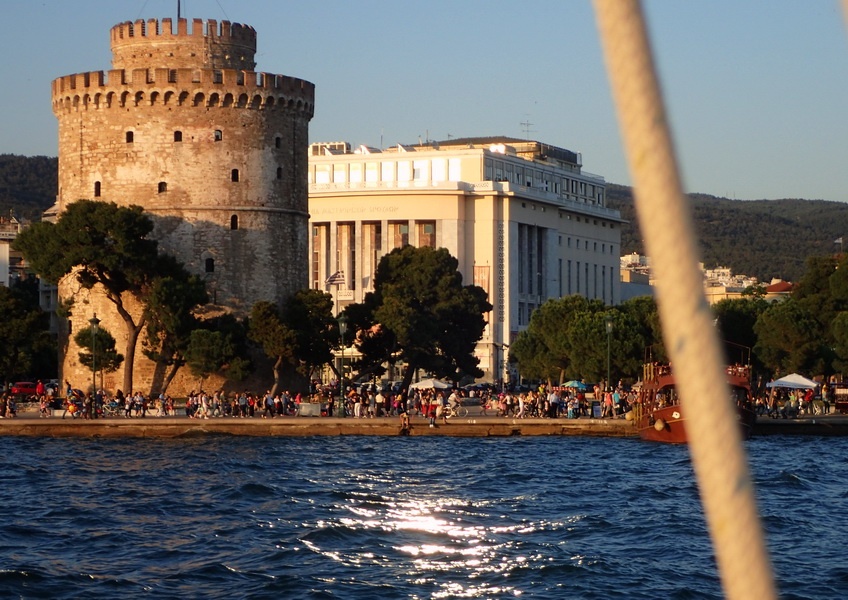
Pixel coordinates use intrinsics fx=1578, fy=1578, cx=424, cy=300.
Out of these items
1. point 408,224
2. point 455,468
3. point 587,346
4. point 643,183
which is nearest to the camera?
point 643,183

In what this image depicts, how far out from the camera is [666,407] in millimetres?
36969

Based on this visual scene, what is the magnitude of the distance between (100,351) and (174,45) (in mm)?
10996

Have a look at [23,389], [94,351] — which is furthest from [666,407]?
[23,389]

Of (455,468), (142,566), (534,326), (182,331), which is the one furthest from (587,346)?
(142,566)

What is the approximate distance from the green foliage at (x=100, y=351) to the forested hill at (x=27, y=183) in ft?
396

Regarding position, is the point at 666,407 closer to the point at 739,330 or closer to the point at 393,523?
the point at 393,523

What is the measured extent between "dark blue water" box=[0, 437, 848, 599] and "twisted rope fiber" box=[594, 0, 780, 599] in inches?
529

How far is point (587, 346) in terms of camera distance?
5450cm

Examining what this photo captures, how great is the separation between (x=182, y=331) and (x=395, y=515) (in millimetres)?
25622

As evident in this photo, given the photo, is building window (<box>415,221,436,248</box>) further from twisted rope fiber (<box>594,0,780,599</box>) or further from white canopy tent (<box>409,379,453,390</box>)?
twisted rope fiber (<box>594,0,780,599</box>)

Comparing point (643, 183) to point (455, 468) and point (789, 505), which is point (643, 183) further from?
point (455, 468)

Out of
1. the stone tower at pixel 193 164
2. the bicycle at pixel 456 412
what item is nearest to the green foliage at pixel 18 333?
the stone tower at pixel 193 164

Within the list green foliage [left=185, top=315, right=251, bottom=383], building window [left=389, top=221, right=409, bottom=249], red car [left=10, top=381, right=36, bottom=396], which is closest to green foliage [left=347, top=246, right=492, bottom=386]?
green foliage [left=185, top=315, right=251, bottom=383]

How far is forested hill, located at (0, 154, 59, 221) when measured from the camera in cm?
16850
